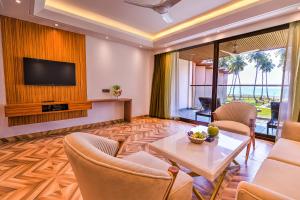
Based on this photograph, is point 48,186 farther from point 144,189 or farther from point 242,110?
point 242,110

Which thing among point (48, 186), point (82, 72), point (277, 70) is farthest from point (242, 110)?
point (82, 72)

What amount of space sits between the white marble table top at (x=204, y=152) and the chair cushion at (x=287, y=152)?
0.30m

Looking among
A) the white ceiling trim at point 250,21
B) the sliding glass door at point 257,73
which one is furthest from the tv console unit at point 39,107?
the sliding glass door at point 257,73

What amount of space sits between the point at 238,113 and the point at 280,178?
189 centimetres

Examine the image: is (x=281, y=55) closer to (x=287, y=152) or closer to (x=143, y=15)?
(x=287, y=152)

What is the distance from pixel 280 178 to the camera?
1.14 meters

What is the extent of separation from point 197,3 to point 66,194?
11.8 feet

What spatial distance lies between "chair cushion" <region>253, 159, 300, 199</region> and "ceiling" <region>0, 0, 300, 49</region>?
2.62 metres

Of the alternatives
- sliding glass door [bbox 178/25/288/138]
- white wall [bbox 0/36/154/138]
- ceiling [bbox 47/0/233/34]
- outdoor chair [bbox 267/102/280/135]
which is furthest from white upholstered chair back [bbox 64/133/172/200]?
outdoor chair [bbox 267/102/280/135]

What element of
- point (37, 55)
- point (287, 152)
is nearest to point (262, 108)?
point (287, 152)

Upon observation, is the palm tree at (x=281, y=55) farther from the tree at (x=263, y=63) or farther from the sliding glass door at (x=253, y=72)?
the tree at (x=263, y=63)

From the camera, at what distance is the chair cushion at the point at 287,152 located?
1.43m

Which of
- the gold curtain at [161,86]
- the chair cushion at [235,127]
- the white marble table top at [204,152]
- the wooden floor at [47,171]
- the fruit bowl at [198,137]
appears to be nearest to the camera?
the white marble table top at [204,152]

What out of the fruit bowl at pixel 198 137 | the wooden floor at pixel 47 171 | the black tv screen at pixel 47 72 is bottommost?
the wooden floor at pixel 47 171
